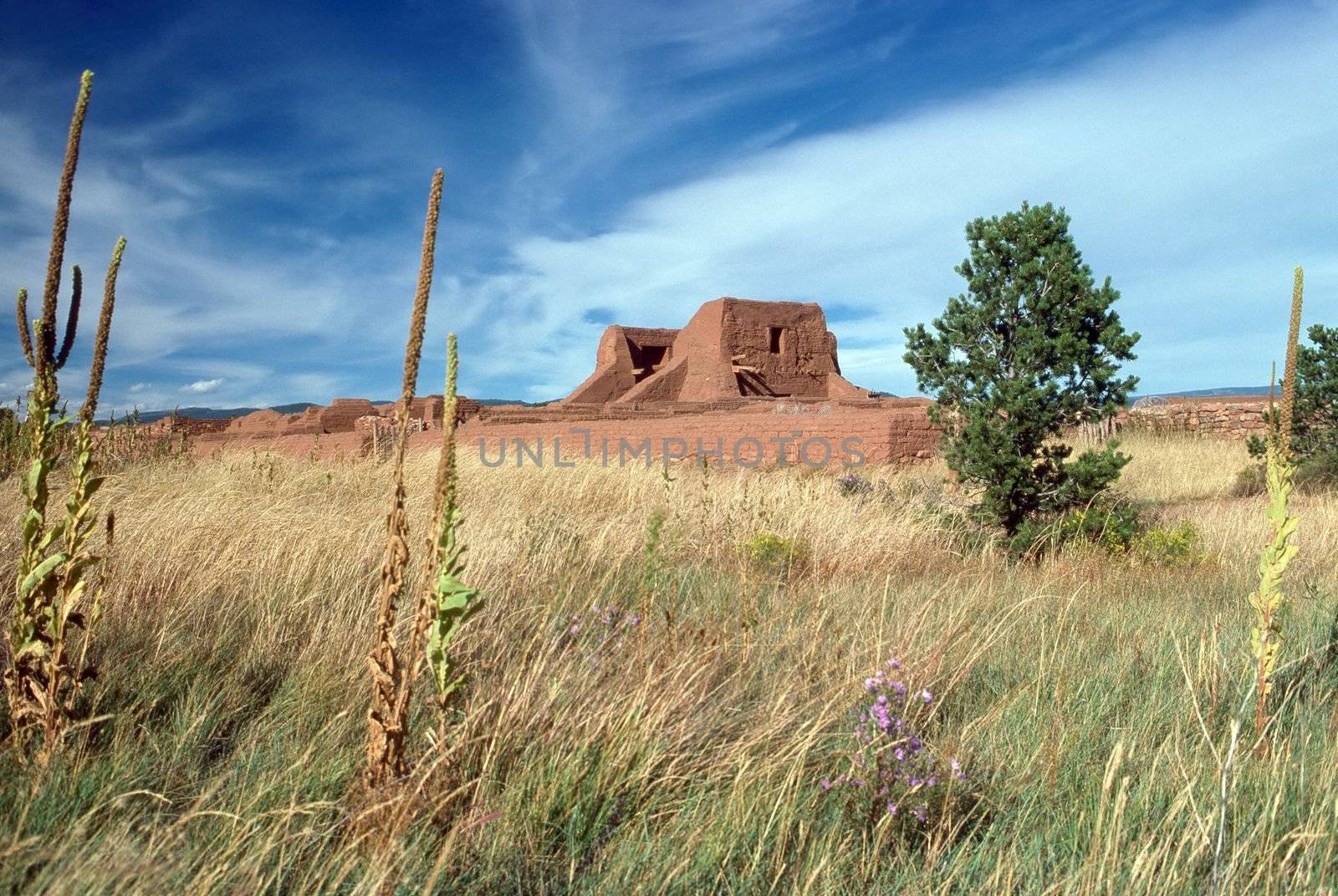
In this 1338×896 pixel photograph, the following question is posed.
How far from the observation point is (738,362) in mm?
23359

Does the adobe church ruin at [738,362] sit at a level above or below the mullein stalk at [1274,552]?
above

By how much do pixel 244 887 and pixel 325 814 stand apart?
14.2 inches

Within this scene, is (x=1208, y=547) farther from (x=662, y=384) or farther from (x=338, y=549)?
(x=662, y=384)

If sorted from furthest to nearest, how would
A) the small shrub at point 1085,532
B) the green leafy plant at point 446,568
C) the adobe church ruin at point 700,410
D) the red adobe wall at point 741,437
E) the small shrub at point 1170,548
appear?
the adobe church ruin at point 700,410 → the red adobe wall at point 741,437 → the small shrub at point 1085,532 → the small shrub at point 1170,548 → the green leafy plant at point 446,568

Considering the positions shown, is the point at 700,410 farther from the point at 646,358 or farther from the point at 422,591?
the point at 422,591

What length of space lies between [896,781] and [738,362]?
2165cm

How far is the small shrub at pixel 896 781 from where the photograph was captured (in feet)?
6.36

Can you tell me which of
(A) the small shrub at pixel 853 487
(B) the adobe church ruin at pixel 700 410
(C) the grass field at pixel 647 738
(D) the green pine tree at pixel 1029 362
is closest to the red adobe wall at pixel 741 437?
(B) the adobe church ruin at pixel 700 410

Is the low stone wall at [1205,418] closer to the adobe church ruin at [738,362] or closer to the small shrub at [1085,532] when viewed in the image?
the adobe church ruin at [738,362]

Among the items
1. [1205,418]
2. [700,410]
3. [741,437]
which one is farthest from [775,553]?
[1205,418]

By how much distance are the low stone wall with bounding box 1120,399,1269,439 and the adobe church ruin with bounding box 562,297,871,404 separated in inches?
262

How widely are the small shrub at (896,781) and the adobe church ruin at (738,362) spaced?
20.2 metres

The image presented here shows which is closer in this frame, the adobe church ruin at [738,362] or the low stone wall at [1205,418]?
the low stone wall at [1205,418]

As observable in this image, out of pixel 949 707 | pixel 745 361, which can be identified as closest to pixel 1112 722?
pixel 949 707
